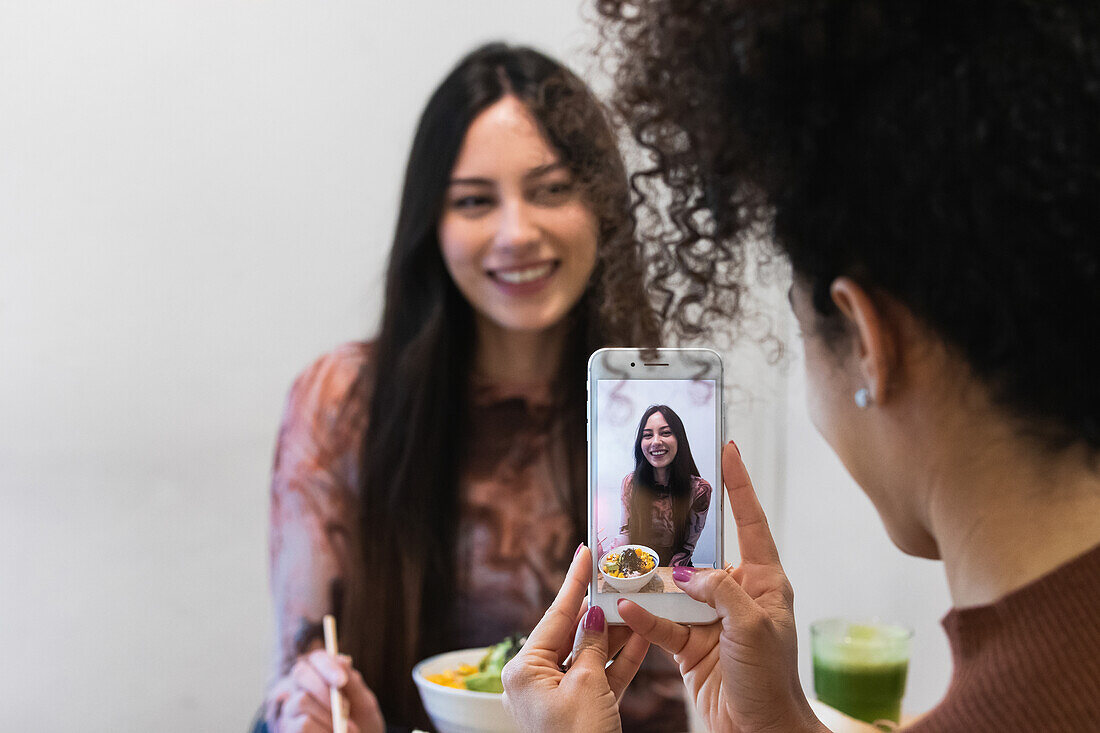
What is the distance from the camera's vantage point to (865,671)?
103 centimetres

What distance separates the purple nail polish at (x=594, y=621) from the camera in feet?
2.02

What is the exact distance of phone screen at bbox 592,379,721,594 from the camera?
0.66m

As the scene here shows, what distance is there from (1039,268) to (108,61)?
115 centimetres

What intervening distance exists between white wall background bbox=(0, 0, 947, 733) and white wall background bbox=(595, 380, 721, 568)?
66 centimetres

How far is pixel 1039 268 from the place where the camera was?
0.39m

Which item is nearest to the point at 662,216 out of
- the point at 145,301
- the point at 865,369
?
the point at 865,369

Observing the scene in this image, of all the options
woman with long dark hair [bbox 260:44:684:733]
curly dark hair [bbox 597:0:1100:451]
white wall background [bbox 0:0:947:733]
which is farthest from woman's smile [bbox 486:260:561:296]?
curly dark hair [bbox 597:0:1100:451]

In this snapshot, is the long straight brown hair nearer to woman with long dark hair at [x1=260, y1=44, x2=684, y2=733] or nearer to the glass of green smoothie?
woman with long dark hair at [x1=260, y1=44, x2=684, y2=733]

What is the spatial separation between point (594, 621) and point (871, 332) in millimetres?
289

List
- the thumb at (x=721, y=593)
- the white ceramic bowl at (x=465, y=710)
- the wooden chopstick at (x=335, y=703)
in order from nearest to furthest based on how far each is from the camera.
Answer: the thumb at (x=721, y=593), the white ceramic bowl at (x=465, y=710), the wooden chopstick at (x=335, y=703)

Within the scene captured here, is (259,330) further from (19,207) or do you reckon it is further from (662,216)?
(662,216)

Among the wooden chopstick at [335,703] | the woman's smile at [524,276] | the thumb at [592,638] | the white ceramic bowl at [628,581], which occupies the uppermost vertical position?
the woman's smile at [524,276]

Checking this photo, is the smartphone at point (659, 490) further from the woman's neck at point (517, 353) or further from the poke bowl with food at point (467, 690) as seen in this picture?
the woman's neck at point (517, 353)

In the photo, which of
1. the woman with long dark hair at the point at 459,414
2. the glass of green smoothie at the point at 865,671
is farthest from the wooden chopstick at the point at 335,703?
→ the glass of green smoothie at the point at 865,671
